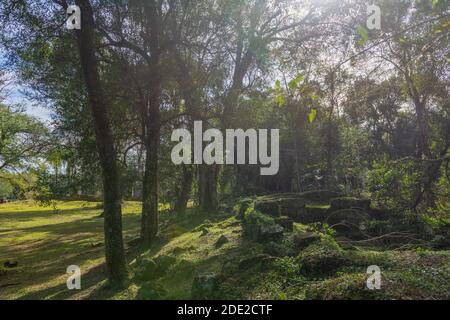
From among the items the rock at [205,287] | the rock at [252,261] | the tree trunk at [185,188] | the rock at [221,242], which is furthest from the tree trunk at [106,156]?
the tree trunk at [185,188]

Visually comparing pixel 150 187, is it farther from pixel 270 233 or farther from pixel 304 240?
pixel 304 240

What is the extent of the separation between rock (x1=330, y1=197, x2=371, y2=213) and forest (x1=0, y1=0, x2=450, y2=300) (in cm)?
6

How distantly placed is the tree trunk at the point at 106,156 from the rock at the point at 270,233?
4.10 m

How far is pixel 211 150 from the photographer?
21.7m

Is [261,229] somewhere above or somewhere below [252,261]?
above

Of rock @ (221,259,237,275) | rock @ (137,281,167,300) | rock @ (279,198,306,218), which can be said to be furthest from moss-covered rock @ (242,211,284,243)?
rock @ (137,281,167,300)

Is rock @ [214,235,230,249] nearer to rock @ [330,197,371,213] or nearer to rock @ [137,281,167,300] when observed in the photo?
rock @ [137,281,167,300]

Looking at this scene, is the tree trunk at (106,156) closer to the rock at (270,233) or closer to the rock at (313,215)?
the rock at (270,233)

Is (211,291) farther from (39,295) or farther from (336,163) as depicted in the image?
(336,163)

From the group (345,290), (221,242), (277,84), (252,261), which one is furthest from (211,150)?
(277,84)

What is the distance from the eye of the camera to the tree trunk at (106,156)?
32.4 ft

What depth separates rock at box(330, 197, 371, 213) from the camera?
49.0 ft

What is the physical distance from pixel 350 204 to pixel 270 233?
6.19 metres
